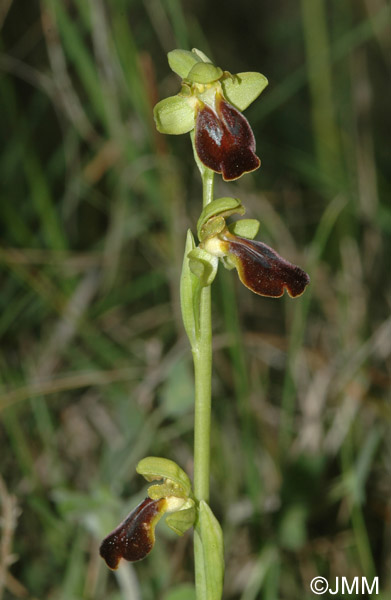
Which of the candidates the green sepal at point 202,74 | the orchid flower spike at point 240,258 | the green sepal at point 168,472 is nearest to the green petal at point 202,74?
the green sepal at point 202,74

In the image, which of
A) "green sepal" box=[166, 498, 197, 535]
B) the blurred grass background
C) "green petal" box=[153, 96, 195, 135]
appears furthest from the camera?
the blurred grass background

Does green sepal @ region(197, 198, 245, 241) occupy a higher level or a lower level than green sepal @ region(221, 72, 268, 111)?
lower

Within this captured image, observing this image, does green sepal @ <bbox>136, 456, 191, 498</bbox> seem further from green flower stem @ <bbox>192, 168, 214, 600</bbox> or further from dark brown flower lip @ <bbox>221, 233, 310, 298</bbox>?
dark brown flower lip @ <bbox>221, 233, 310, 298</bbox>

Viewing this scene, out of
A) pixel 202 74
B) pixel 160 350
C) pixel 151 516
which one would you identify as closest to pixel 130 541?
pixel 151 516

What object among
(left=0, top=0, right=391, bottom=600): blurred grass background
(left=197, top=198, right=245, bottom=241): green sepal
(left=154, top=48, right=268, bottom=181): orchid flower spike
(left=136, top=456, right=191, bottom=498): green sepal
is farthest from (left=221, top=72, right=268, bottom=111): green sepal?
(left=136, top=456, right=191, bottom=498): green sepal

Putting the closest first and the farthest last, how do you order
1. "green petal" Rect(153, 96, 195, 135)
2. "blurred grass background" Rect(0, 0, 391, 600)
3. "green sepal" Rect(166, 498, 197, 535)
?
"green sepal" Rect(166, 498, 197, 535), "green petal" Rect(153, 96, 195, 135), "blurred grass background" Rect(0, 0, 391, 600)

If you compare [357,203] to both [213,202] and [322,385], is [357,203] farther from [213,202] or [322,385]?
[213,202]

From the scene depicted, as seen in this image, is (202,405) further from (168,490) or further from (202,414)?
(168,490)
